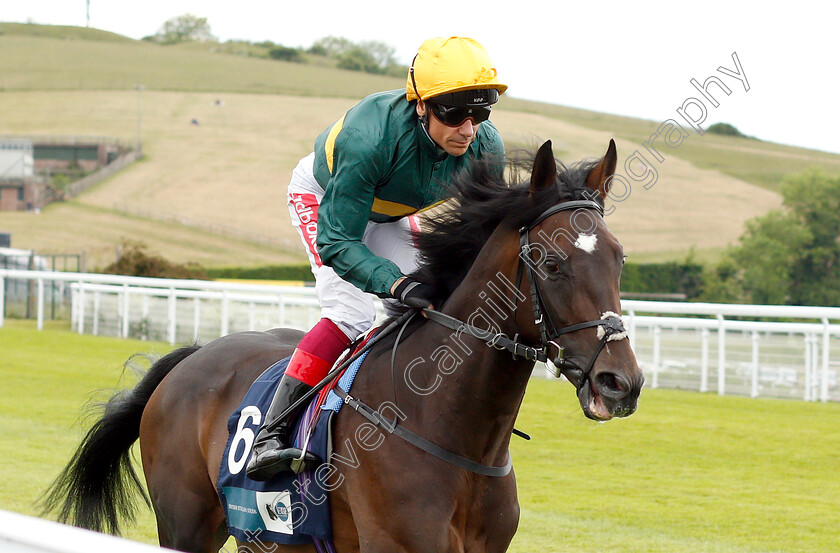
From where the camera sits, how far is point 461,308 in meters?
2.60

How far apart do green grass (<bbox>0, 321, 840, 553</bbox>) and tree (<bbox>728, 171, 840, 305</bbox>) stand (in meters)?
20.7

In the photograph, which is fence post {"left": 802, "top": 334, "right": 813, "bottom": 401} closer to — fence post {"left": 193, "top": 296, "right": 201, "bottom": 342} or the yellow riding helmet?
the yellow riding helmet

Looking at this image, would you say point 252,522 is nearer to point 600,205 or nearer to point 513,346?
point 513,346

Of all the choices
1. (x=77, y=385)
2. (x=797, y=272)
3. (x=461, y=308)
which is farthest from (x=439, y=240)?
(x=797, y=272)

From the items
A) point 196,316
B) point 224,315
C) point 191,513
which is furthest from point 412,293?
point 196,316

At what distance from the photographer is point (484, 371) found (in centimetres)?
251

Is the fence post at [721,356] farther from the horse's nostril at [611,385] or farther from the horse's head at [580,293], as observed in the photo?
the horse's nostril at [611,385]

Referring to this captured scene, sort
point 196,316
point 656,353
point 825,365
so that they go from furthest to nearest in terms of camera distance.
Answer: point 196,316, point 656,353, point 825,365

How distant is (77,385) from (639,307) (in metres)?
5.67

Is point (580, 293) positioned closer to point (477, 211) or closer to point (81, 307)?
point (477, 211)

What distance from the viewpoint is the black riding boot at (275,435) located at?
110 inches

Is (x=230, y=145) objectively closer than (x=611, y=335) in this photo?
No

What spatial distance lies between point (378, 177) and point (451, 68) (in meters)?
0.39

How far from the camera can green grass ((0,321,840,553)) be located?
479 cm
